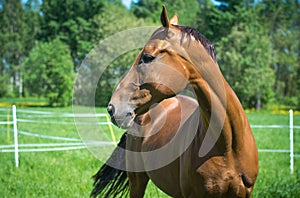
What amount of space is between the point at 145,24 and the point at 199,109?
2999 cm

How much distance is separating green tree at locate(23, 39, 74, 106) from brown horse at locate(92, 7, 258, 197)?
27.3 meters

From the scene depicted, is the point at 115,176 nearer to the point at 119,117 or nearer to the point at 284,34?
the point at 119,117

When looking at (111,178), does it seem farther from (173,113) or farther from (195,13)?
(195,13)

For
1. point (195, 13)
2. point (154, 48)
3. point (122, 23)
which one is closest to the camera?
point (154, 48)

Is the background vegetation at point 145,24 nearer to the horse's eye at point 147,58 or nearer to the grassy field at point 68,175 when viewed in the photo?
the grassy field at point 68,175

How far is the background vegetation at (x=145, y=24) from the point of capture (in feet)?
99.3

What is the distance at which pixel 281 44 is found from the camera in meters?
39.8

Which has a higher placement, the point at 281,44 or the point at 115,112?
the point at 115,112

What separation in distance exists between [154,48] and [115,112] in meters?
0.49

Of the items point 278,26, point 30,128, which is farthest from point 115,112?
point 278,26

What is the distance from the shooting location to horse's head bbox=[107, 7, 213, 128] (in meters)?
2.31

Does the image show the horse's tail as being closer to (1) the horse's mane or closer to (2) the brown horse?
(2) the brown horse

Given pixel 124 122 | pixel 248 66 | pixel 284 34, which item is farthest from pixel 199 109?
pixel 284 34

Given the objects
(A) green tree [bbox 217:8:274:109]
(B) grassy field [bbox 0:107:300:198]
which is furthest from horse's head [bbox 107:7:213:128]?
(A) green tree [bbox 217:8:274:109]
